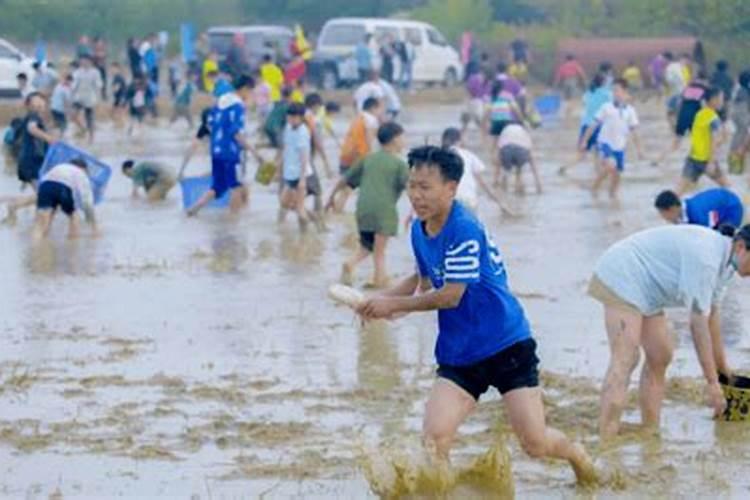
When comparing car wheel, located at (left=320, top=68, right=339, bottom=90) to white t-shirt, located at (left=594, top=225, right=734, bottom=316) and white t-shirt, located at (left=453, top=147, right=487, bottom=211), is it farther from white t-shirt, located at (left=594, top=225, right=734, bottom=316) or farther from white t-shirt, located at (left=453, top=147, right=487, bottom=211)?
white t-shirt, located at (left=594, top=225, right=734, bottom=316)

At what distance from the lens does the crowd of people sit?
8188 millimetres

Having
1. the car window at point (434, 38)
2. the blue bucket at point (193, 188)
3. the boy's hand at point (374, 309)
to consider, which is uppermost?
the boy's hand at point (374, 309)

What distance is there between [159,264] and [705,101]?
8.20 m

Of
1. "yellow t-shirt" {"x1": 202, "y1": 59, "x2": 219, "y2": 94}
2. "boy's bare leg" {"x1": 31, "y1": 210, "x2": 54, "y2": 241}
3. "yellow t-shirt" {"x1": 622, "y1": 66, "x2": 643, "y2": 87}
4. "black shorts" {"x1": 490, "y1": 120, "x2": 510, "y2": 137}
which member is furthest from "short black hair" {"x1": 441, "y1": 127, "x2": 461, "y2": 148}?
"yellow t-shirt" {"x1": 622, "y1": 66, "x2": 643, "y2": 87}

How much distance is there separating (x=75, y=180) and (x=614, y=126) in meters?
7.30

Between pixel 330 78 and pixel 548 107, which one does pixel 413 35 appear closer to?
pixel 330 78

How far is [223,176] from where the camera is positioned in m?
21.6

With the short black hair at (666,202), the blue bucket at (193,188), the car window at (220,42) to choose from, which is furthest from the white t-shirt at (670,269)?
the car window at (220,42)

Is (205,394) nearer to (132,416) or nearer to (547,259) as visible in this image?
(132,416)

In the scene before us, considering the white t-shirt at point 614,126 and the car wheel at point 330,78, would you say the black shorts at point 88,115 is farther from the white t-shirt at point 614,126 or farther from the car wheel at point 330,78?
the white t-shirt at point 614,126

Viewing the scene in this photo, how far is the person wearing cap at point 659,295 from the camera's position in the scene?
30.4 feet

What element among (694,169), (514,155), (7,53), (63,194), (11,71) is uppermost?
(63,194)

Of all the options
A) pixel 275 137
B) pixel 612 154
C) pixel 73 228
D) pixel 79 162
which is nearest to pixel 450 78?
pixel 612 154

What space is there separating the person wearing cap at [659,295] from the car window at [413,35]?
131ft
